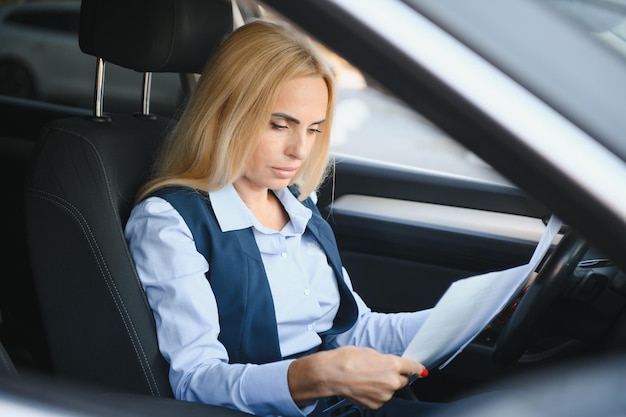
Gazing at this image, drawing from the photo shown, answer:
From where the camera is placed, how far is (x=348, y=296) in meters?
1.87

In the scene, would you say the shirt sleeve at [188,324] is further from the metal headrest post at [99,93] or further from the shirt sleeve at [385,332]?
the shirt sleeve at [385,332]

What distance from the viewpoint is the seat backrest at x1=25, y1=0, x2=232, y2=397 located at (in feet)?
5.14

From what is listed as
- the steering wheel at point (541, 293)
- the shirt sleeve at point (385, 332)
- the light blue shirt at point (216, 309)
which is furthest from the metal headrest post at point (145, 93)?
the steering wheel at point (541, 293)

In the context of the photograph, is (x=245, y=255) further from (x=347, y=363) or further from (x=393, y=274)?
(x=393, y=274)

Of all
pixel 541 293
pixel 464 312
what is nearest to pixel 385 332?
pixel 541 293

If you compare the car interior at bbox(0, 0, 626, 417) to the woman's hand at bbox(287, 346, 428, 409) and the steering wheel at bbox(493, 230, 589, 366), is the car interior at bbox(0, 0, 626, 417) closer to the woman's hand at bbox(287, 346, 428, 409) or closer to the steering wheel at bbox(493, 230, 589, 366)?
the steering wheel at bbox(493, 230, 589, 366)

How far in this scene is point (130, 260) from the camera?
1.60 metres

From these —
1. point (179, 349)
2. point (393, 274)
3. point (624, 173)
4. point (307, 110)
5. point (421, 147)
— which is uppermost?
point (624, 173)

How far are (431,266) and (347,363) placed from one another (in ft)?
3.99

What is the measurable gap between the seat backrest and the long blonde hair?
88 mm

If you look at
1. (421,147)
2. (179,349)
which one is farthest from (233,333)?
(421,147)

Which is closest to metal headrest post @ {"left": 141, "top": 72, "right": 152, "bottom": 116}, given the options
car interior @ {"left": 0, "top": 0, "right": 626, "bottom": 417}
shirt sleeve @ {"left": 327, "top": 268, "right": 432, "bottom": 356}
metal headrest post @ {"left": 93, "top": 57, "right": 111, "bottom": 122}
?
car interior @ {"left": 0, "top": 0, "right": 626, "bottom": 417}

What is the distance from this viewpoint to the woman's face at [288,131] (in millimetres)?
1646

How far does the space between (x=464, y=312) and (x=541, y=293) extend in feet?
1.32
